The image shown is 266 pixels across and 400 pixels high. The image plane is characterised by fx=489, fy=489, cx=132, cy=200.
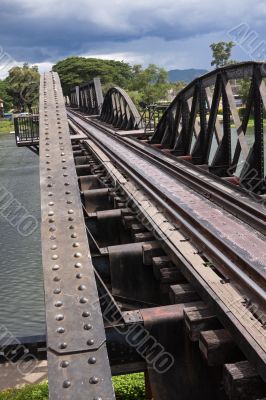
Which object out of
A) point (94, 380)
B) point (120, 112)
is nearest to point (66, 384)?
point (94, 380)

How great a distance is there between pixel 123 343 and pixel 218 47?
151243 millimetres

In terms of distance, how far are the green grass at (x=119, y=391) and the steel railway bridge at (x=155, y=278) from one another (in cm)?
733

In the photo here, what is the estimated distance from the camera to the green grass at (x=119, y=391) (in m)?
13.4

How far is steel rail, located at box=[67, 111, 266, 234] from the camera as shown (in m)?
6.15

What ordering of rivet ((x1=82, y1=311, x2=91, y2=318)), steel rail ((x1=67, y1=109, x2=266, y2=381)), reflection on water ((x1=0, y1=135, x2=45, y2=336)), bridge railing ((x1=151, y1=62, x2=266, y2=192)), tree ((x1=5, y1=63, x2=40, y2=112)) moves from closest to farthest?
rivet ((x1=82, y1=311, x2=91, y2=318)) → steel rail ((x1=67, y1=109, x2=266, y2=381)) → bridge railing ((x1=151, y1=62, x2=266, y2=192)) → reflection on water ((x1=0, y1=135, x2=45, y2=336)) → tree ((x1=5, y1=63, x2=40, y2=112))

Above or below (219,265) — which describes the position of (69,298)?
above

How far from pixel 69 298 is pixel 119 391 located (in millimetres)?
11942

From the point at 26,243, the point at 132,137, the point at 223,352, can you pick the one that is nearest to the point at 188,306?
the point at 223,352

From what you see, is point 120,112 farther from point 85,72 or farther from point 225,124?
point 85,72

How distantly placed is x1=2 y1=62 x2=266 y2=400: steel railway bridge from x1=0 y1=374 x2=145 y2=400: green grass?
7.33 metres

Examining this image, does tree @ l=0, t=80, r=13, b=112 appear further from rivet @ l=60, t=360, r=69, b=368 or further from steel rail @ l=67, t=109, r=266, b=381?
rivet @ l=60, t=360, r=69, b=368

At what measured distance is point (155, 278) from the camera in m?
4.51

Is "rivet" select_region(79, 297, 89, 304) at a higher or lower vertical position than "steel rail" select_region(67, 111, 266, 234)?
higher

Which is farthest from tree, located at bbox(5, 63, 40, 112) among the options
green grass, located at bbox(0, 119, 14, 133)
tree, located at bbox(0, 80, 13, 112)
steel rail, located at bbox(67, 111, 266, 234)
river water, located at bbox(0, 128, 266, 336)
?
steel rail, located at bbox(67, 111, 266, 234)
